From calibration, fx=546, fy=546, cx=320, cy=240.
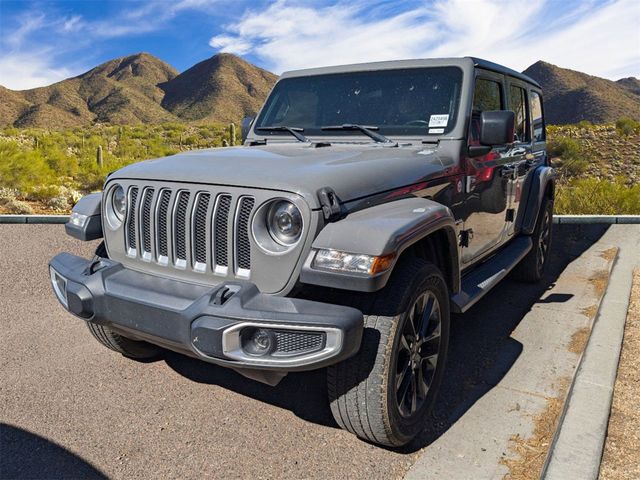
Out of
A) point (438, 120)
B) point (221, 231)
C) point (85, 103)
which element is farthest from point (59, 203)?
point (85, 103)

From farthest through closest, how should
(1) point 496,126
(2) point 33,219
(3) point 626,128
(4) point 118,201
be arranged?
1. (3) point 626,128
2. (2) point 33,219
3. (1) point 496,126
4. (4) point 118,201

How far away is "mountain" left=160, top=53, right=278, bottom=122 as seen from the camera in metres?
66.6

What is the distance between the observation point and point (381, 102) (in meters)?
3.69

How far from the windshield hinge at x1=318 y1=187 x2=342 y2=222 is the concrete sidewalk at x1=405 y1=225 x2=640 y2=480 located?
4.00 feet

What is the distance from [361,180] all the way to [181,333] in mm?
1085

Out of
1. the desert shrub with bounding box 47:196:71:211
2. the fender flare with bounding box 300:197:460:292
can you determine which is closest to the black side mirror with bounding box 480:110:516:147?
the fender flare with bounding box 300:197:460:292

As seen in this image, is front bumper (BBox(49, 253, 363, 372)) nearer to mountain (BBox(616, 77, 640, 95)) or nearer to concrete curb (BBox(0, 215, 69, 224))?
concrete curb (BBox(0, 215, 69, 224))

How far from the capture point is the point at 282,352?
2262mm

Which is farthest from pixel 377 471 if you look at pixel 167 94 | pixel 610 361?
pixel 167 94

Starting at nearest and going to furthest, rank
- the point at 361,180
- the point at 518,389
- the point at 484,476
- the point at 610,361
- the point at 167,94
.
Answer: the point at 484,476 → the point at 361,180 → the point at 518,389 → the point at 610,361 → the point at 167,94

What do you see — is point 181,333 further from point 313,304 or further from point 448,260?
point 448,260

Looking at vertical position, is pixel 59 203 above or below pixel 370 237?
below

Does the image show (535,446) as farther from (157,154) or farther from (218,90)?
(218,90)

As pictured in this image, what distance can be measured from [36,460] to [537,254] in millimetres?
4522
